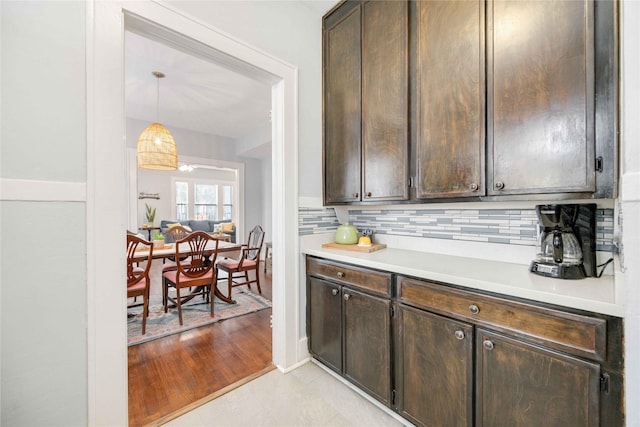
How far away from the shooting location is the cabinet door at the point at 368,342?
1496mm

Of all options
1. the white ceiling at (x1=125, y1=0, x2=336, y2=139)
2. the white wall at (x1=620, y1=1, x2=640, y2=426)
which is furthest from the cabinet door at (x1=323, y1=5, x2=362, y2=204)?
the white wall at (x1=620, y1=1, x2=640, y2=426)

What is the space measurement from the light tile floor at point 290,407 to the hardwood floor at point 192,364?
5.2 inches

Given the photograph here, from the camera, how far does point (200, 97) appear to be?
144 inches

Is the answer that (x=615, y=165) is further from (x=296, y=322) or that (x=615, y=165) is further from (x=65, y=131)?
(x=65, y=131)

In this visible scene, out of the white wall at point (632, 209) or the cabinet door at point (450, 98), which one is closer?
the white wall at point (632, 209)

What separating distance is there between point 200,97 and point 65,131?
9.38 feet

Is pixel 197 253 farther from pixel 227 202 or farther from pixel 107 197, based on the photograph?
pixel 227 202

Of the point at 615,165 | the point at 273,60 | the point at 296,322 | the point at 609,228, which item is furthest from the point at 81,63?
the point at 609,228

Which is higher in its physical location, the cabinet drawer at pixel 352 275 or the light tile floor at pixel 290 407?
the cabinet drawer at pixel 352 275

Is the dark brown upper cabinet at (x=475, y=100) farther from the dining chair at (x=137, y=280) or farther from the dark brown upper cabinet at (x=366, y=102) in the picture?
the dining chair at (x=137, y=280)

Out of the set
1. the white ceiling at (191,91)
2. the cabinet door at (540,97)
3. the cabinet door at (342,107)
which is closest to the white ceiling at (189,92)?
the white ceiling at (191,91)

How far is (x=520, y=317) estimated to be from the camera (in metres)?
1.04

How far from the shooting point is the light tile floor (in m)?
1.50

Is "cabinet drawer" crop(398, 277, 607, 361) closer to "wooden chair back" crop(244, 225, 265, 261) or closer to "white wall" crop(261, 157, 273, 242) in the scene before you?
"wooden chair back" crop(244, 225, 265, 261)
